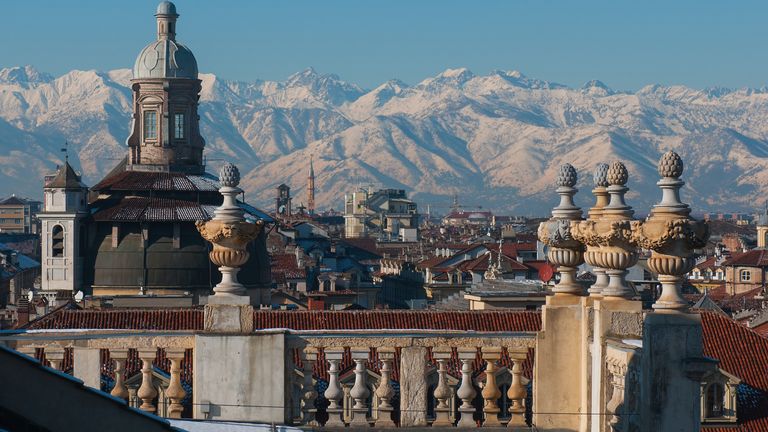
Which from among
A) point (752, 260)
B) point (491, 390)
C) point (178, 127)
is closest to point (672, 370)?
point (491, 390)

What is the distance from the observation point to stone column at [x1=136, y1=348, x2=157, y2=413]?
482 inches

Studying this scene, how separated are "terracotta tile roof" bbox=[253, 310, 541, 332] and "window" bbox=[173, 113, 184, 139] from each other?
174 feet

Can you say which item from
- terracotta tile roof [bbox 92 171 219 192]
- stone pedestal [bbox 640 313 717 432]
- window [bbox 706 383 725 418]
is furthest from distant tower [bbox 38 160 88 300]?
stone pedestal [bbox 640 313 717 432]

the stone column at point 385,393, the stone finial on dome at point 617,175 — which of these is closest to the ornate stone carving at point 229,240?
the stone column at point 385,393

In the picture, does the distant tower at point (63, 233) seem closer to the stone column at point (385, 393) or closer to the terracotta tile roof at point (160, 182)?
the terracotta tile roof at point (160, 182)

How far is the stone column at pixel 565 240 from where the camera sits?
→ 12.9 meters

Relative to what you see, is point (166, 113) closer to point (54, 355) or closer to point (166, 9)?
point (166, 9)

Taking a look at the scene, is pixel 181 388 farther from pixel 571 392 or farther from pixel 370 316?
pixel 370 316

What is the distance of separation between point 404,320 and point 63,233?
5251 cm

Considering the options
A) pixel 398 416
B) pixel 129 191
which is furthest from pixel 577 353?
pixel 129 191

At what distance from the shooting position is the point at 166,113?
94.7 m

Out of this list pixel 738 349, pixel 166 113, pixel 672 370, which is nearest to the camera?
pixel 672 370

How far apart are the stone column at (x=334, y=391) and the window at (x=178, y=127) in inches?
3260

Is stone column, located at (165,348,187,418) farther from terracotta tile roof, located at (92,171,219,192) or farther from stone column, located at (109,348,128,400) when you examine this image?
terracotta tile roof, located at (92,171,219,192)
